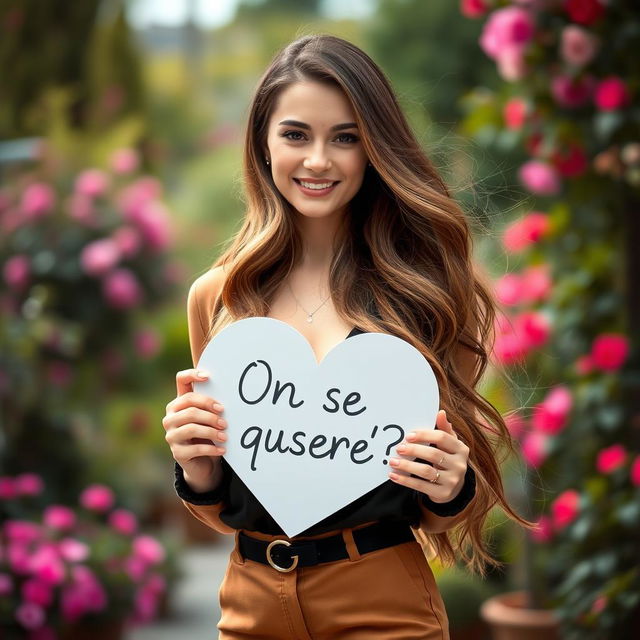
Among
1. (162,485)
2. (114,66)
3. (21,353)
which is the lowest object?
(162,485)

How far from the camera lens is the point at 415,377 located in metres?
1.97

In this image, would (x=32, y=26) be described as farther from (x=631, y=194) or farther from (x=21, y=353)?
(x=631, y=194)

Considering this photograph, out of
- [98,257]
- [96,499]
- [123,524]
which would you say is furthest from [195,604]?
[98,257]

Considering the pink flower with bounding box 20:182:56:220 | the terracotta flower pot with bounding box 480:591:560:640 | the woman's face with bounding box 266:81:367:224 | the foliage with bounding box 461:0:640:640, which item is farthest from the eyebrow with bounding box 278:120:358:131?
the pink flower with bounding box 20:182:56:220

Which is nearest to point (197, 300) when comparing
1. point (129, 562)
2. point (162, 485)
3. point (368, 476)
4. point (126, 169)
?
point (368, 476)

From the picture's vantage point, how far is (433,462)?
1917mm

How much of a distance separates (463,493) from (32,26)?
22.7 feet

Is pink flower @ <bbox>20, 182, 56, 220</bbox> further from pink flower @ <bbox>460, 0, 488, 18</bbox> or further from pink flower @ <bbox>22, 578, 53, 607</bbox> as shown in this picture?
pink flower @ <bbox>460, 0, 488, 18</bbox>

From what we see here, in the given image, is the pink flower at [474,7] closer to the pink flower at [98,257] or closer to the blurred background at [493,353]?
the blurred background at [493,353]

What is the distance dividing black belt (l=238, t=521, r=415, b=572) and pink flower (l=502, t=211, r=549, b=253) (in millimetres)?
2196

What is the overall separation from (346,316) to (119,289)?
3560 millimetres

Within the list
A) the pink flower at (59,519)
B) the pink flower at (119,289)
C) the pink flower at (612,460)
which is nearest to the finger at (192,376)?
the pink flower at (612,460)

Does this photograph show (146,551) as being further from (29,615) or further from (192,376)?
(192,376)

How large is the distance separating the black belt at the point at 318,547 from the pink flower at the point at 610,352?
1.81 meters
